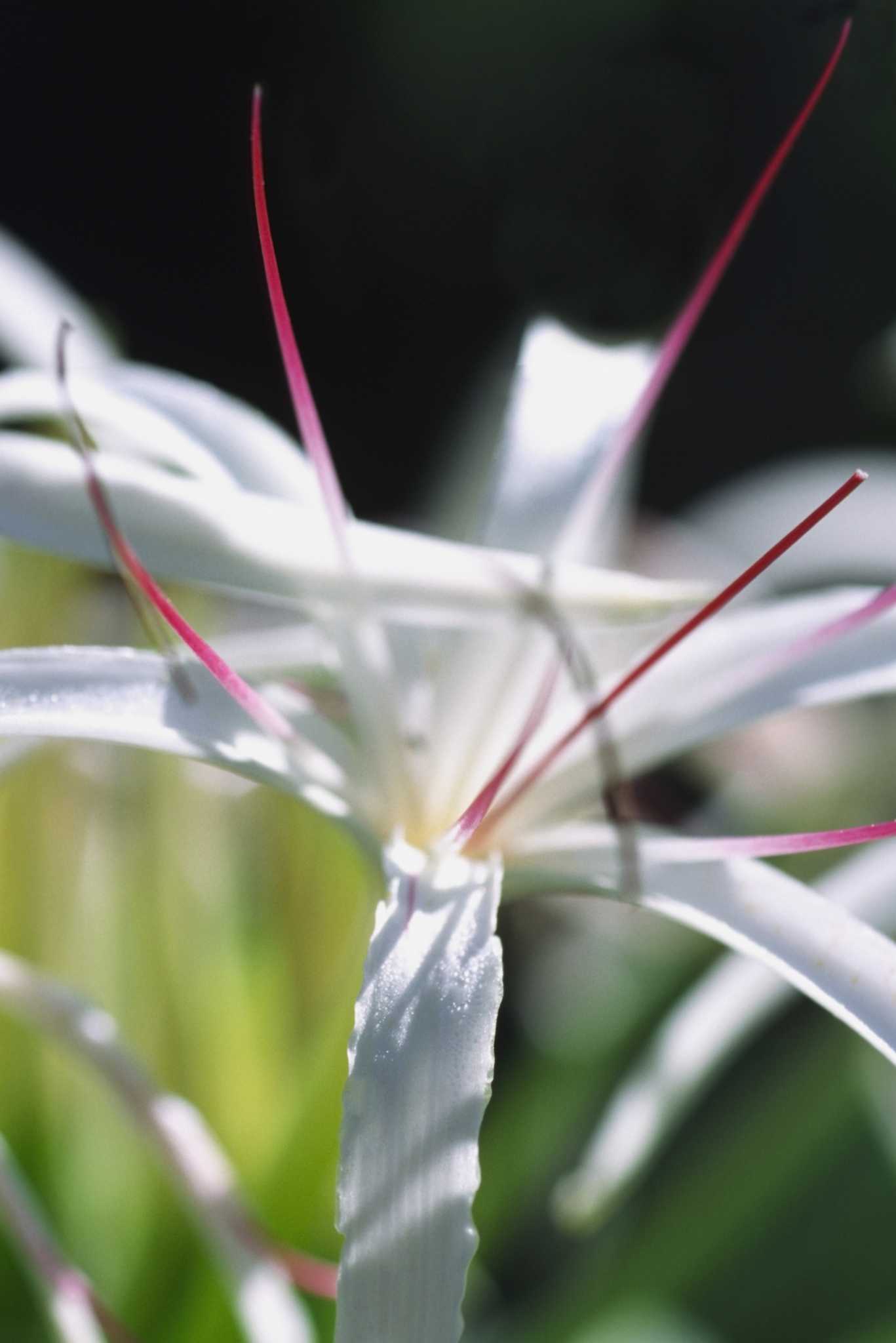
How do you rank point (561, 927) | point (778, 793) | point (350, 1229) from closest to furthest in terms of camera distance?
1. point (350, 1229)
2. point (778, 793)
3. point (561, 927)

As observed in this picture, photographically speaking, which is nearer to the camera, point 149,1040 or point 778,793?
point 149,1040

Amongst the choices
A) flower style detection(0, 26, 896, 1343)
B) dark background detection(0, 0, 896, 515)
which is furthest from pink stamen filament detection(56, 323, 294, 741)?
dark background detection(0, 0, 896, 515)

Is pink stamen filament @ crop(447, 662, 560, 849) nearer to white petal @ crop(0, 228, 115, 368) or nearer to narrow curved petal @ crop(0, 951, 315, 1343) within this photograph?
narrow curved petal @ crop(0, 951, 315, 1343)

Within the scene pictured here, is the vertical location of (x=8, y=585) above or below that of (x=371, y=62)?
below

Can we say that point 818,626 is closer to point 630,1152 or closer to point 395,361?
point 630,1152

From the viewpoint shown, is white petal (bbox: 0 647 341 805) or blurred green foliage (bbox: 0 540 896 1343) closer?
white petal (bbox: 0 647 341 805)

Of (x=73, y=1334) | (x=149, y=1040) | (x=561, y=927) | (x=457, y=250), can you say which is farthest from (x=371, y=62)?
(x=73, y=1334)

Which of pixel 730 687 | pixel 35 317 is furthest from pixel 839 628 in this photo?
pixel 35 317
